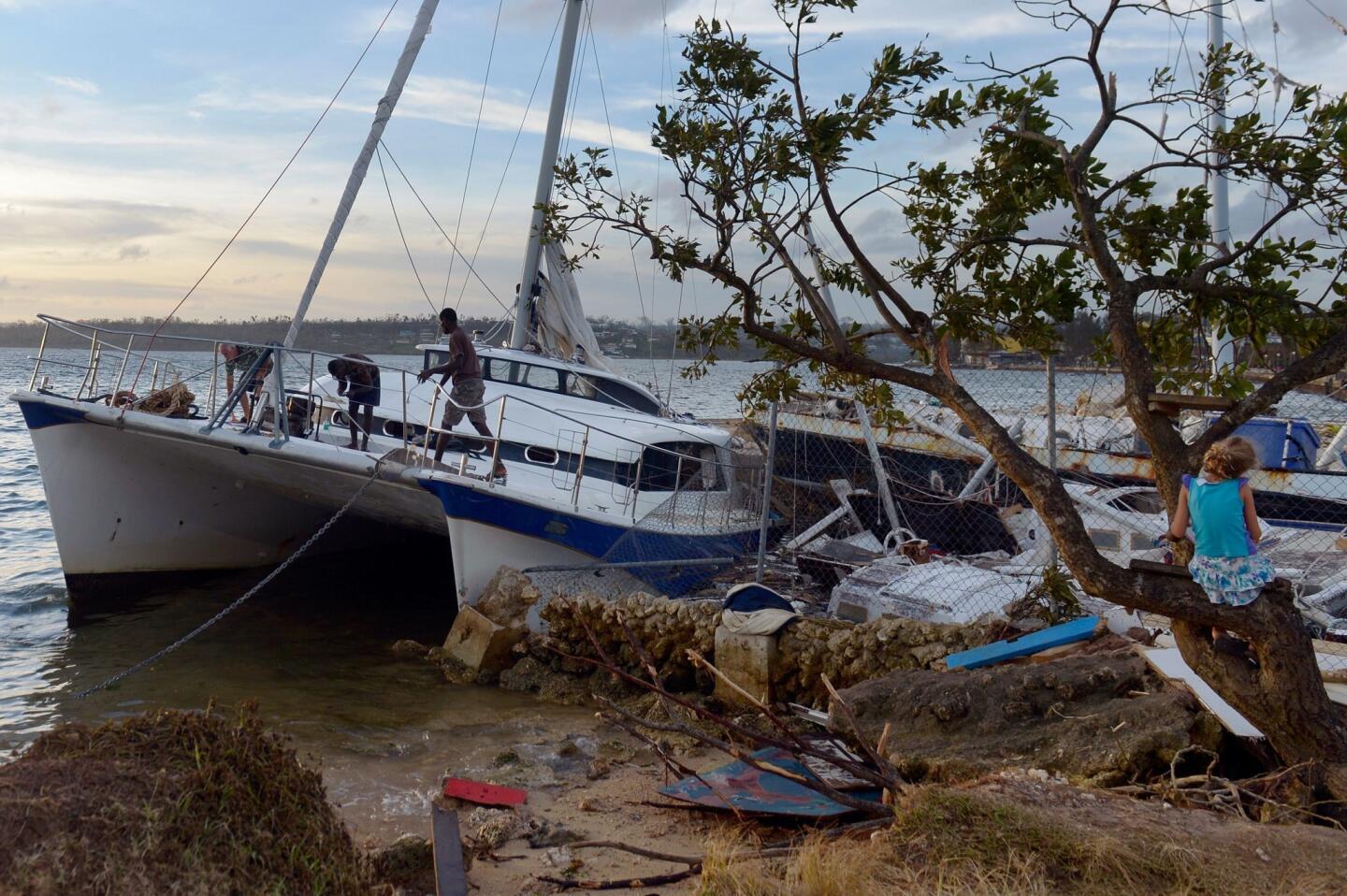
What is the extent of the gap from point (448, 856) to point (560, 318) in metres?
10.2

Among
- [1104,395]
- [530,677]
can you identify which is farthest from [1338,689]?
[1104,395]

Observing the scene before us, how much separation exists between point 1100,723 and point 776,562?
24.3 ft

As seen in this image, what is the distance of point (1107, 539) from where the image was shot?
10.6 m

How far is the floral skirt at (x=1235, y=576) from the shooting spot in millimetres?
5137

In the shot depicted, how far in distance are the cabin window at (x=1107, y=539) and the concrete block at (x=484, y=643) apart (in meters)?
5.66

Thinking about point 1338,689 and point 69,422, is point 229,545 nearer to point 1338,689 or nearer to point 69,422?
point 69,422

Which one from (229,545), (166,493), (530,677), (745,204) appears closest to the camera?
(745,204)

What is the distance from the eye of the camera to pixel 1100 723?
19.9 ft

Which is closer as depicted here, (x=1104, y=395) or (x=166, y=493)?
(x=166, y=493)

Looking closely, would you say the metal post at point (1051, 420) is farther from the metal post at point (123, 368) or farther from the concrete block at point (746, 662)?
the metal post at point (123, 368)

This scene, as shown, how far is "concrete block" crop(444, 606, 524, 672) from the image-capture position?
33.0ft

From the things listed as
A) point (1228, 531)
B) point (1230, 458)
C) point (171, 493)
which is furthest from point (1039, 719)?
point (171, 493)

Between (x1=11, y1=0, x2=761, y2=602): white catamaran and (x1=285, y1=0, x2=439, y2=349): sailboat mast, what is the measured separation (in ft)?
0.07

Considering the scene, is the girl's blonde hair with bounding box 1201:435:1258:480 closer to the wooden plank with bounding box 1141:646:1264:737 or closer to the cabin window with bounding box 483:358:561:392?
the wooden plank with bounding box 1141:646:1264:737
